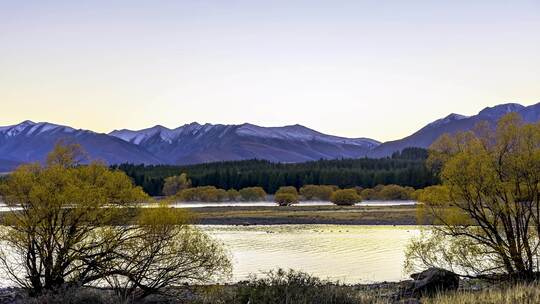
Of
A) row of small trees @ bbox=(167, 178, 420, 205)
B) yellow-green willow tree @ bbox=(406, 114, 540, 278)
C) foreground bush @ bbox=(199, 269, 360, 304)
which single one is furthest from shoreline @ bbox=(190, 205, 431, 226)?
foreground bush @ bbox=(199, 269, 360, 304)

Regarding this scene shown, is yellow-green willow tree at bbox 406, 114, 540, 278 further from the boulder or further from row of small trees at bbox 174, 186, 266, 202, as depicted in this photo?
row of small trees at bbox 174, 186, 266, 202

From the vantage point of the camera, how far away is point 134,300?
22.3 m

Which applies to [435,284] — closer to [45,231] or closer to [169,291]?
[169,291]

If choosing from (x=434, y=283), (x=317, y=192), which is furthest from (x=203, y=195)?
(x=434, y=283)

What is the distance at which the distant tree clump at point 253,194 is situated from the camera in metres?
142

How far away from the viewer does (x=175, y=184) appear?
153m

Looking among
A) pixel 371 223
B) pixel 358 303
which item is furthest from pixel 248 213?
pixel 358 303

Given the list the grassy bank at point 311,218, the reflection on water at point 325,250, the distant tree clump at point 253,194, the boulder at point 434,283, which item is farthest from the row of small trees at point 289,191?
the boulder at point 434,283

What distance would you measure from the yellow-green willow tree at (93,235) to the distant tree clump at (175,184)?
126364mm

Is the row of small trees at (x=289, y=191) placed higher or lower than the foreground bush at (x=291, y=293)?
higher

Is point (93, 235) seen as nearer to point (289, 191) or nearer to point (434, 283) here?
point (434, 283)

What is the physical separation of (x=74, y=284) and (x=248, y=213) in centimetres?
7080

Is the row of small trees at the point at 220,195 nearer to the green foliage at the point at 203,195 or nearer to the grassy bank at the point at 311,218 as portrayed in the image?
the green foliage at the point at 203,195

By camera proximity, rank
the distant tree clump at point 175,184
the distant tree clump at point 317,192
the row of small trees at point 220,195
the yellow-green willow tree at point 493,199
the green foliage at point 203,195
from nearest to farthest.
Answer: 1. the yellow-green willow tree at point 493,199
2. the row of small trees at point 220,195
3. the green foliage at point 203,195
4. the distant tree clump at point 317,192
5. the distant tree clump at point 175,184
